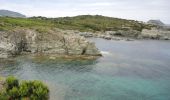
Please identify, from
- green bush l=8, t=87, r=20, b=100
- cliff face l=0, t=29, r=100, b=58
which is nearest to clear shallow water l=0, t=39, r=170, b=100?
cliff face l=0, t=29, r=100, b=58

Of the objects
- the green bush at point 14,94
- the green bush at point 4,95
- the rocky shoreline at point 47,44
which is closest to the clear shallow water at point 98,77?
the rocky shoreline at point 47,44

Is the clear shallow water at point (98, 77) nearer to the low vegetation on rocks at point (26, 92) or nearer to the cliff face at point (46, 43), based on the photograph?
the cliff face at point (46, 43)

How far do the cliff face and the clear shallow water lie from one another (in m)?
7.83

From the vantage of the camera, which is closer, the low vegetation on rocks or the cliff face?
the low vegetation on rocks

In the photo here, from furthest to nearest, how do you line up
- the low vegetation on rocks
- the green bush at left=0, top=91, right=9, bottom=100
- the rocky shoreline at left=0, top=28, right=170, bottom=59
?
the rocky shoreline at left=0, top=28, right=170, bottom=59 < the low vegetation on rocks < the green bush at left=0, top=91, right=9, bottom=100

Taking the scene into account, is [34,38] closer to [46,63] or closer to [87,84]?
[46,63]

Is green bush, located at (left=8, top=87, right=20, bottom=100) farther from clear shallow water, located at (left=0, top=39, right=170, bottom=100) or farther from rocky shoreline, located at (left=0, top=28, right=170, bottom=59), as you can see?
rocky shoreline, located at (left=0, top=28, right=170, bottom=59)

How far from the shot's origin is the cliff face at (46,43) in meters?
95.8

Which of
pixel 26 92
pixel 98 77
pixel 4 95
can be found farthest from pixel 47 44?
pixel 4 95

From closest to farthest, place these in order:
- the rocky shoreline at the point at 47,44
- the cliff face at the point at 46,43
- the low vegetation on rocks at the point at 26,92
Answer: the low vegetation on rocks at the point at 26,92
the rocky shoreline at the point at 47,44
the cliff face at the point at 46,43

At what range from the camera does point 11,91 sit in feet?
128

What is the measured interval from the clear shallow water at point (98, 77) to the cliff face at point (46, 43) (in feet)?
25.7

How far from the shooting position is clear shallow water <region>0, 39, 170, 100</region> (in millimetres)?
53625

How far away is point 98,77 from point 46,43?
118 feet
